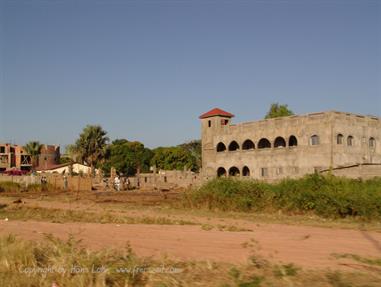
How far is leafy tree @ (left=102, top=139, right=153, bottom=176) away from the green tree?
252 inches

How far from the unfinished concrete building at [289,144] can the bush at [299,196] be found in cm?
1983

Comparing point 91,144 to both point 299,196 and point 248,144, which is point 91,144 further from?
point 299,196

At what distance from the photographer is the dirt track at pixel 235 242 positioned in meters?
9.55

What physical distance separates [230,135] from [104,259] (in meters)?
45.7

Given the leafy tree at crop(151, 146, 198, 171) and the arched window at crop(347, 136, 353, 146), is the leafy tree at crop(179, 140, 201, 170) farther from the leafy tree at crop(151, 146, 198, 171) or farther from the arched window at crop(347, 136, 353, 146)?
the arched window at crop(347, 136, 353, 146)

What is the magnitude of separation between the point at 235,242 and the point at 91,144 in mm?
58053

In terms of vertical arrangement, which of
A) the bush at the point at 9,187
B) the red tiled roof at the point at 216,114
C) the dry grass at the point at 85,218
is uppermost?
the red tiled roof at the point at 216,114

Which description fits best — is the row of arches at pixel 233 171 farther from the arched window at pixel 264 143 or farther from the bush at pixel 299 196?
the bush at pixel 299 196

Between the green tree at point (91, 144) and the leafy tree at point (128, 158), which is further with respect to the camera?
the leafy tree at point (128, 158)

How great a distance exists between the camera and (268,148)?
49.0 metres

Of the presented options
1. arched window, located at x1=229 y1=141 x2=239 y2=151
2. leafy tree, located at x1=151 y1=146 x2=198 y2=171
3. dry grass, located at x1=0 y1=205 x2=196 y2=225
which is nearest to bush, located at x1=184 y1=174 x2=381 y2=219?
dry grass, located at x1=0 y1=205 x2=196 y2=225

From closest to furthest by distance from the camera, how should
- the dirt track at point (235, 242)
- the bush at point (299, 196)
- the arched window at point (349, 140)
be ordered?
the dirt track at point (235, 242) < the bush at point (299, 196) < the arched window at point (349, 140)

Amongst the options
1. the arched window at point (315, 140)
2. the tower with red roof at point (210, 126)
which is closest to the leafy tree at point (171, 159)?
the tower with red roof at point (210, 126)

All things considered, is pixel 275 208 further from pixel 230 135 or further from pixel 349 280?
pixel 230 135
